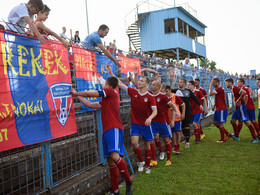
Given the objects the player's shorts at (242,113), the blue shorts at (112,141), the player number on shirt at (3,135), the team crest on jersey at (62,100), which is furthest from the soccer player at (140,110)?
the player's shorts at (242,113)

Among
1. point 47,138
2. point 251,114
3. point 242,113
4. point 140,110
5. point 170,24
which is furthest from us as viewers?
point 170,24

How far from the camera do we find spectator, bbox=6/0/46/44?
3.52 m

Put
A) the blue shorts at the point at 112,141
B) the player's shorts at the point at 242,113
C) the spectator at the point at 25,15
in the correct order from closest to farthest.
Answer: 1. the spectator at the point at 25,15
2. the blue shorts at the point at 112,141
3. the player's shorts at the point at 242,113

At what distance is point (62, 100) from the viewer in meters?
4.01

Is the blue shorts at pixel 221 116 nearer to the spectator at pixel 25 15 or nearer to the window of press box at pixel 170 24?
the spectator at pixel 25 15

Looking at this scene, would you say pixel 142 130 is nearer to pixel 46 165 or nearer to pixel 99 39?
pixel 99 39

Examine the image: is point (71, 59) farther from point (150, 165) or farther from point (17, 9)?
point (150, 165)

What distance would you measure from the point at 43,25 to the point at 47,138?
185 centimetres

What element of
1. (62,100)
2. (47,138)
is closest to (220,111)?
(62,100)

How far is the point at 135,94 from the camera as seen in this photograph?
5688 millimetres

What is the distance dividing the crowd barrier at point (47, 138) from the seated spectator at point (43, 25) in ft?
0.47

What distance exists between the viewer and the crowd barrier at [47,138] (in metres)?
3.22

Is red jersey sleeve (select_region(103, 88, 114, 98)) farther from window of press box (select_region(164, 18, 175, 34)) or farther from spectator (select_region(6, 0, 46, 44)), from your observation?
window of press box (select_region(164, 18, 175, 34))

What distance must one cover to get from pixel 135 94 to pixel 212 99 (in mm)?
11983
